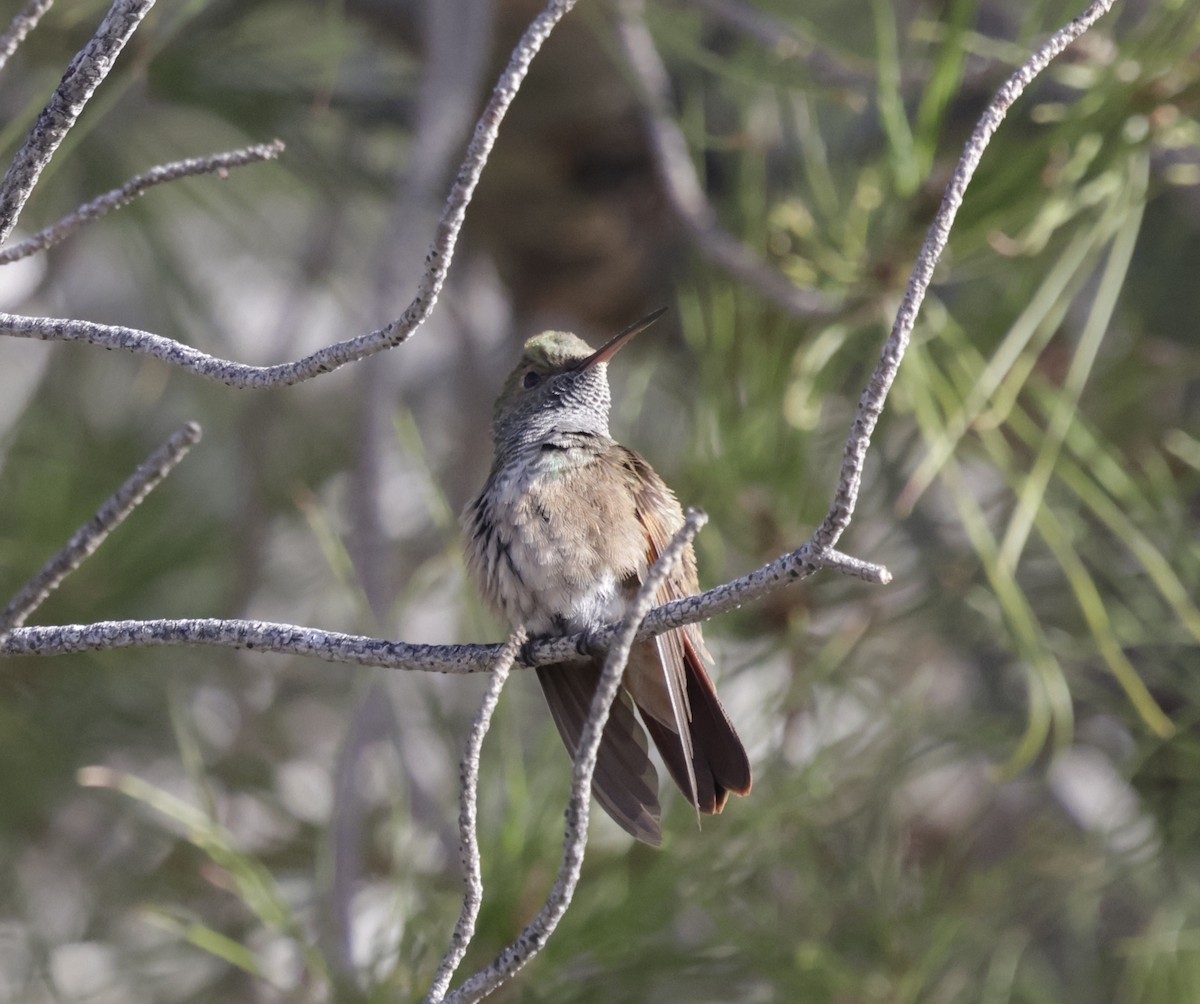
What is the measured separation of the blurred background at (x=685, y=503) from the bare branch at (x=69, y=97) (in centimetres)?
64

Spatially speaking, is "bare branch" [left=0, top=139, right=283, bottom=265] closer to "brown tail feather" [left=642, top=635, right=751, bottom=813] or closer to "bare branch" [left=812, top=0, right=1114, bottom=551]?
"bare branch" [left=812, top=0, right=1114, bottom=551]

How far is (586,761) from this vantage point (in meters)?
1.09

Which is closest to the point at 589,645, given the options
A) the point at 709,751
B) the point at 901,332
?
the point at 709,751

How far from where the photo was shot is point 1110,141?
7.29 ft

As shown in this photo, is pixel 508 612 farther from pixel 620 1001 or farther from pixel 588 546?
pixel 620 1001

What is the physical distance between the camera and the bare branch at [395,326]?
1083 mm

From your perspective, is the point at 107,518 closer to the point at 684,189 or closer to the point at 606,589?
the point at 606,589

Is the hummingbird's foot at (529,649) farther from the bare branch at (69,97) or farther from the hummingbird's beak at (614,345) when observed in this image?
the bare branch at (69,97)

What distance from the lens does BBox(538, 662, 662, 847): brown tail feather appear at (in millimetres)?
1885

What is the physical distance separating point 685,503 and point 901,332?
1596 mm

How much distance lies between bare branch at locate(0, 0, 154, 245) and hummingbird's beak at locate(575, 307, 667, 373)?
1.03m

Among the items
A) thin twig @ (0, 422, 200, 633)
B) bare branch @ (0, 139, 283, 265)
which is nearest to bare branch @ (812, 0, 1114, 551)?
thin twig @ (0, 422, 200, 633)

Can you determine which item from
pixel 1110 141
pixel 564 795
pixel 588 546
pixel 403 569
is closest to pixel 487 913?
pixel 564 795

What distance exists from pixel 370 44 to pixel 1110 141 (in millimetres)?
2010
